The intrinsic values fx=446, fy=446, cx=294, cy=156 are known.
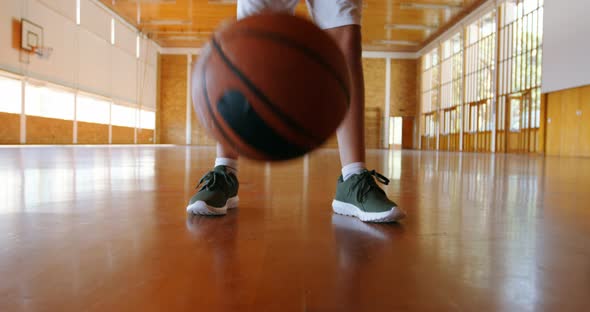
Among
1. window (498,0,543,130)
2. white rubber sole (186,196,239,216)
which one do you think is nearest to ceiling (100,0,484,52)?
window (498,0,543,130)

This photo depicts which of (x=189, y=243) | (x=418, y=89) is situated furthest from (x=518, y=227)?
(x=418, y=89)

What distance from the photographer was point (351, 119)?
1771mm

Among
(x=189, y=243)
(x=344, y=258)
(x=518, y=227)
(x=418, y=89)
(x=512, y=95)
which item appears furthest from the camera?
(x=418, y=89)

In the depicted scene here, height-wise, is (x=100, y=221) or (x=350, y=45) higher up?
(x=350, y=45)

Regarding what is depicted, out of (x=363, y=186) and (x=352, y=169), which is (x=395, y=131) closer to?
(x=352, y=169)

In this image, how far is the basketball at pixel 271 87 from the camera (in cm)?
96

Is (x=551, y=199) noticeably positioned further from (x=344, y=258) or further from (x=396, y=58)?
(x=396, y=58)

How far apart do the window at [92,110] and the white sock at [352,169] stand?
1709cm

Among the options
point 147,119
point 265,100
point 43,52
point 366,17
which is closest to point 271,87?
point 265,100

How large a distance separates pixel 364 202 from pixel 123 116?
21.0 metres

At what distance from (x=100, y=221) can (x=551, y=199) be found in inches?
78.8

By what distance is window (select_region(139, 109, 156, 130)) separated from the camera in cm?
2302

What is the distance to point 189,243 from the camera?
1.11m

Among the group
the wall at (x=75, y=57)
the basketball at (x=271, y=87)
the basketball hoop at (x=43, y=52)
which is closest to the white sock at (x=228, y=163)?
the basketball at (x=271, y=87)
